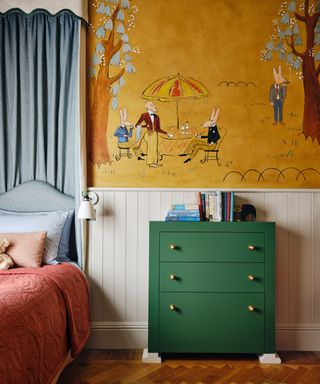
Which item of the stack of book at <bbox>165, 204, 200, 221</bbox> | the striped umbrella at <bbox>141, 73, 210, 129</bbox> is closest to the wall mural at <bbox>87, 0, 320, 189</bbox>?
the striped umbrella at <bbox>141, 73, 210, 129</bbox>

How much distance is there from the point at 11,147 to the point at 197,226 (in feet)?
4.99

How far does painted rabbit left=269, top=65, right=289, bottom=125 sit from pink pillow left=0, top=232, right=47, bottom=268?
1889mm

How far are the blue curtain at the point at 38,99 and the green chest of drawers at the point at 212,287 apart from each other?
926 mm

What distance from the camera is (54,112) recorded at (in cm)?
291

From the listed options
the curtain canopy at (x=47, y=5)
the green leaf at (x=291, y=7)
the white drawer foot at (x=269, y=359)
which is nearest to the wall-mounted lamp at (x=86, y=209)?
the curtain canopy at (x=47, y=5)

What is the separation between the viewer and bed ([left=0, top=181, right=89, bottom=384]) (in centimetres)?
154

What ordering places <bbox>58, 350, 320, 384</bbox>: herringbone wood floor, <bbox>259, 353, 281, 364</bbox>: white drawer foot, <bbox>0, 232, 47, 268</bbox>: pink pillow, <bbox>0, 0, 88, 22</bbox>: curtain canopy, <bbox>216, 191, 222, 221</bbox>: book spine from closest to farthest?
<bbox>58, 350, 320, 384</bbox>: herringbone wood floor < <bbox>0, 232, 47, 268</bbox>: pink pillow < <bbox>259, 353, 281, 364</bbox>: white drawer foot < <bbox>216, 191, 222, 221</bbox>: book spine < <bbox>0, 0, 88, 22</bbox>: curtain canopy

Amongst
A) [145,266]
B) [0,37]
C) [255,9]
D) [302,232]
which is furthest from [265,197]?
Answer: [0,37]

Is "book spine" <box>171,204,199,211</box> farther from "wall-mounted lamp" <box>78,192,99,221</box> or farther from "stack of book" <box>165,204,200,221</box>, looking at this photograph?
"wall-mounted lamp" <box>78,192,99,221</box>

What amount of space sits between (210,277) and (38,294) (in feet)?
3.77

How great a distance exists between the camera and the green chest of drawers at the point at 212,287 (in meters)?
2.55

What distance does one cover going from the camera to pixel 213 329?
255cm

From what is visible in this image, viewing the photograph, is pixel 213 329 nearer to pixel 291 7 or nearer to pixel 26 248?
pixel 26 248

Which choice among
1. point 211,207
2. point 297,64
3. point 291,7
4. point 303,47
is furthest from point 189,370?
point 291,7
